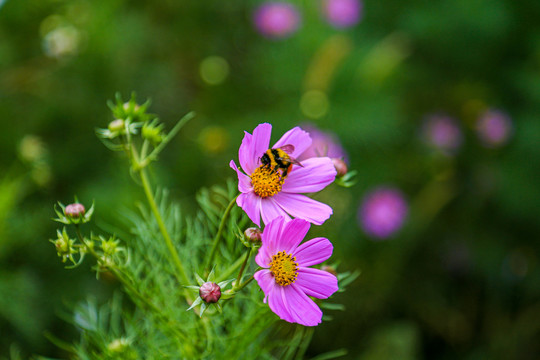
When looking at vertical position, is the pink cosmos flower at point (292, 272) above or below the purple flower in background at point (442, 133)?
above

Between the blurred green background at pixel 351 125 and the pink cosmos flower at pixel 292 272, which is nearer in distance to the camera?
the pink cosmos flower at pixel 292 272

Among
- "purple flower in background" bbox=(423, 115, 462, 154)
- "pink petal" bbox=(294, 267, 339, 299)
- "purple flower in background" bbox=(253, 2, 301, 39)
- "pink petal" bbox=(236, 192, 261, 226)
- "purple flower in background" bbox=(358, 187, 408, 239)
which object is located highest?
"pink petal" bbox=(236, 192, 261, 226)

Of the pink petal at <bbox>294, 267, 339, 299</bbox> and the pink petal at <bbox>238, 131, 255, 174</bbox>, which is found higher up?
the pink petal at <bbox>238, 131, 255, 174</bbox>

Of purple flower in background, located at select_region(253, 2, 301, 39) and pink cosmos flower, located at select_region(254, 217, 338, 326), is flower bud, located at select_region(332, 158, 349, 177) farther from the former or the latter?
purple flower in background, located at select_region(253, 2, 301, 39)

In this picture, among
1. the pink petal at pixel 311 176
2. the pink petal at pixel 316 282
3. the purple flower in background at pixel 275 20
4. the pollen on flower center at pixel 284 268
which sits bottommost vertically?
the purple flower in background at pixel 275 20

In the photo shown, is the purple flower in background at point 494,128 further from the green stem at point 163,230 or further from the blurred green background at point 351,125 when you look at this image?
the green stem at point 163,230

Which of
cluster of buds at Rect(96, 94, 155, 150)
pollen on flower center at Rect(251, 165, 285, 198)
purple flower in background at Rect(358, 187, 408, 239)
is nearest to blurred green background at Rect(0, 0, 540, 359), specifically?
purple flower in background at Rect(358, 187, 408, 239)

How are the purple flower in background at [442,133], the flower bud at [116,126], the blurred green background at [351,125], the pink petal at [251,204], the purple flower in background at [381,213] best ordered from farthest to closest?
the purple flower in background at [442,133], the purple flower in background at [381,213], the blurred green background at [351,125], the flower bud at [116,126], the pink petal at [251,204]

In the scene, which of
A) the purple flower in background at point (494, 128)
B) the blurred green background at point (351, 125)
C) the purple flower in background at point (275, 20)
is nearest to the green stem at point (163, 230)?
the blurred green background at point (351, 125)
